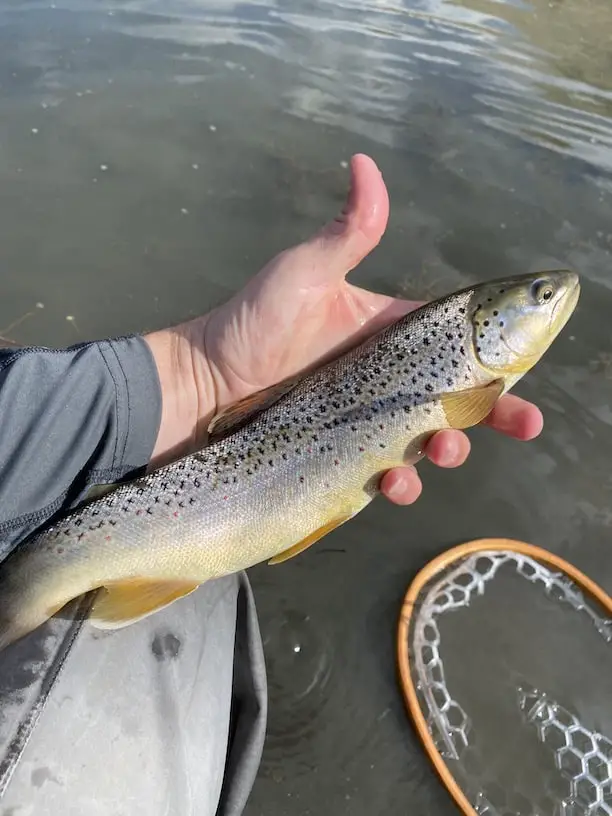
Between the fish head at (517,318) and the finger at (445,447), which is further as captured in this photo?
the fish head at (517,318)

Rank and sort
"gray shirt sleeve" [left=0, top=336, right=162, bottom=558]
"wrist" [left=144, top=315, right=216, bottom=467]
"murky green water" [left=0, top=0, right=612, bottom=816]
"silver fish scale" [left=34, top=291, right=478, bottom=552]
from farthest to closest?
"murky green water" [left=0, top=0, right=612, bottom=816]
"wrist" [left=144, top=315, right=216, bottom=467]
"silver fish scale" [left=34, top=291, right=478, bottom=552]
"gray shirt sleeve" [left=0, top=336, right=162, bottom=558]

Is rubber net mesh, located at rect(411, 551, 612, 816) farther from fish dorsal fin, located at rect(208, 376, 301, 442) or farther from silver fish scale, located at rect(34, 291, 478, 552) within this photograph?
fish dorsal fin, located at rect(208, 376, 301, 442)

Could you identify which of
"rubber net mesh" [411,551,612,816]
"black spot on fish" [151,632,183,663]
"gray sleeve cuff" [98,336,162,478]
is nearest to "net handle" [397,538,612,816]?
"rubber net mesh" [411,551,612,816]

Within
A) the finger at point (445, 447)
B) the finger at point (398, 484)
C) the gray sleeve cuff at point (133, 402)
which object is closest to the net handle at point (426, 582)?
the finger at point (398, 484)

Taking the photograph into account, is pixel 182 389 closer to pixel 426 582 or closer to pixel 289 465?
pixel 289 465

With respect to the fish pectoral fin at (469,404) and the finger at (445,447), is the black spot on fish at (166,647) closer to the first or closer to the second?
the finger at (445,447)

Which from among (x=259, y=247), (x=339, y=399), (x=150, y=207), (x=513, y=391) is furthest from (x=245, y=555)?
(x=150, y=207)
